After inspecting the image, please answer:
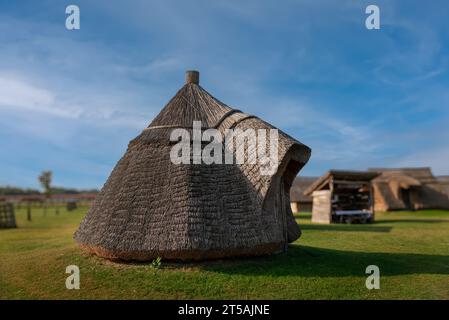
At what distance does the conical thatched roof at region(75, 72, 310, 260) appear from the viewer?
30.2 ft

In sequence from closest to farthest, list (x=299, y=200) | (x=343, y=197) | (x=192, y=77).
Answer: (x=192, y=77) → (x=343, y=197) → (x=299, y=200)

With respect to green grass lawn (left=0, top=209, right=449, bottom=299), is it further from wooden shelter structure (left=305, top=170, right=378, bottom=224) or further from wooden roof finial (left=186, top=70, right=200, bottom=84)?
wooden shelter structure (left=305, top=170, right=378, bottom=224)

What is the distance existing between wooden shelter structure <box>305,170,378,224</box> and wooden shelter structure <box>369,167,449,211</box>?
1020 cm

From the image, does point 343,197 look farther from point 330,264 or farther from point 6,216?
point 6,216

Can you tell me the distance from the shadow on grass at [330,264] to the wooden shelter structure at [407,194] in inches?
978

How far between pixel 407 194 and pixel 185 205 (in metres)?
36.0

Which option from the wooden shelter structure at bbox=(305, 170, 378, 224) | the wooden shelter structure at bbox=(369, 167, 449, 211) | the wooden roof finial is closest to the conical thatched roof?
the wooden roof finial

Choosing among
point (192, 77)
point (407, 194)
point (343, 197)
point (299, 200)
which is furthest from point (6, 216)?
point (407, 194)

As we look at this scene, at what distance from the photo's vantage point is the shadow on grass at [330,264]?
9.41 meters

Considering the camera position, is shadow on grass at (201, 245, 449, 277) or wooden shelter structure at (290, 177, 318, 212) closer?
shadow on grass at (201, 245, 449, 277)

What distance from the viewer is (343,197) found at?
27953 millimetres

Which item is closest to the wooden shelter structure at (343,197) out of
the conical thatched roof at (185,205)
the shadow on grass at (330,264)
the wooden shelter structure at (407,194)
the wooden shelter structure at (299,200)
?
the wooden shelter structure at (407,194)

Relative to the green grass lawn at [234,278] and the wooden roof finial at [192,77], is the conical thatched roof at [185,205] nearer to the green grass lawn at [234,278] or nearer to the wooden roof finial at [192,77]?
the green grass lawn at [234,278]
